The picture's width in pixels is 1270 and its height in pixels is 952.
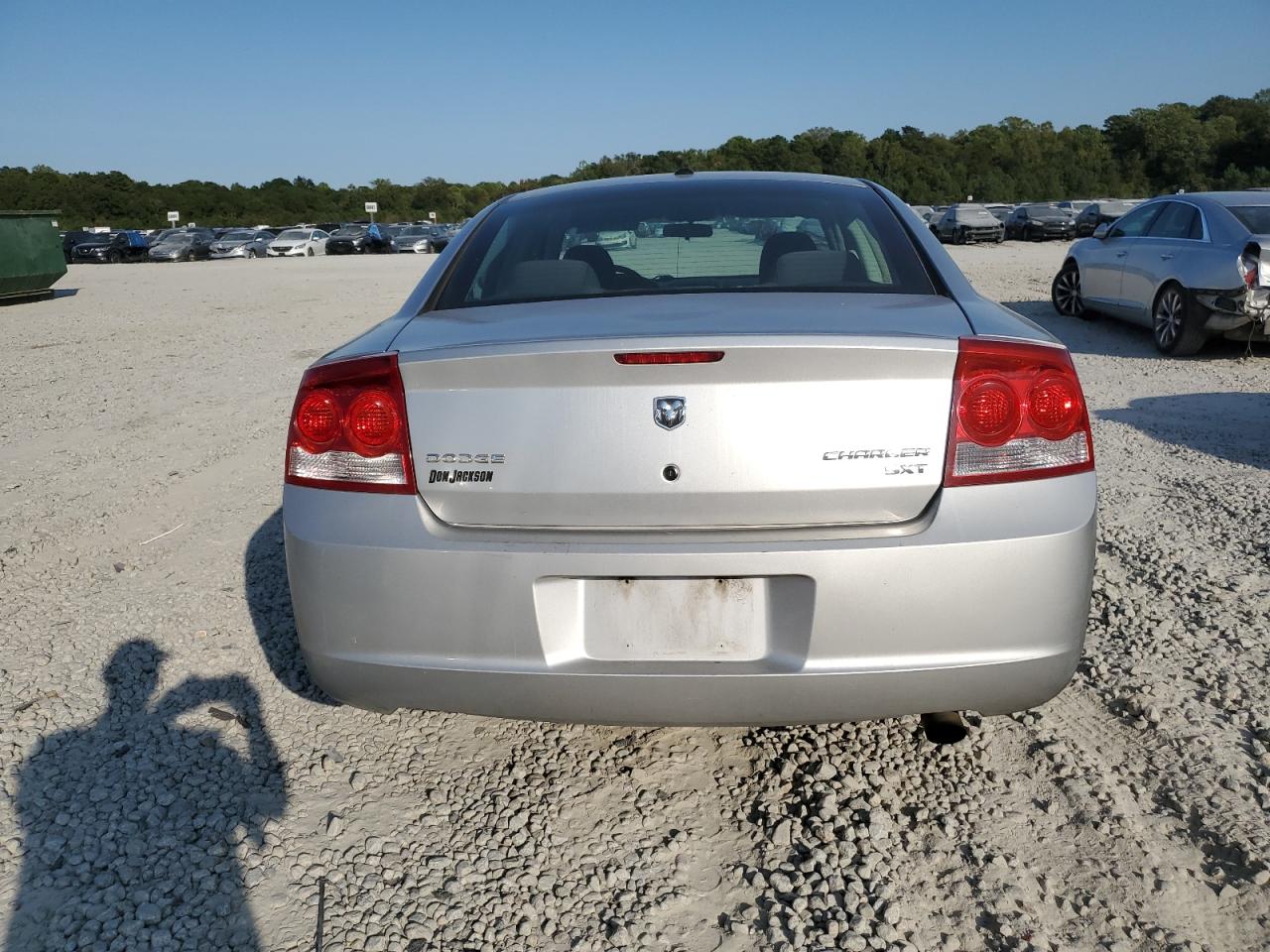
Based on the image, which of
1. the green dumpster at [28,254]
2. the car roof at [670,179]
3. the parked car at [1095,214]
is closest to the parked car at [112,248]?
the green dumpster at [28,254]

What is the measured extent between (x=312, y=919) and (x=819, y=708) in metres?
1.20

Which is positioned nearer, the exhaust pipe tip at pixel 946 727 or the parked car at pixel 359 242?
the exhaust pipe tip at pixel 946 727

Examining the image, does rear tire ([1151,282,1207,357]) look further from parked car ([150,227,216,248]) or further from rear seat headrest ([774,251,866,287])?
parked car ([150,227,216,248])

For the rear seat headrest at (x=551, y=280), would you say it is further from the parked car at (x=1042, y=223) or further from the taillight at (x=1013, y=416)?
the parked car at (x=1042, y=223)

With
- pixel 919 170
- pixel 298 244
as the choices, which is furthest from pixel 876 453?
pixel 919 170

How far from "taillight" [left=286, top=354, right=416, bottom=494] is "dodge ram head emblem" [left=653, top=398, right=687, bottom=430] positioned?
58 centimetres

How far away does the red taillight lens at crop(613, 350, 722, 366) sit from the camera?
81.4 inches

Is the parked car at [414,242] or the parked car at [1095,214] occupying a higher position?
the parked car at [1095,214]

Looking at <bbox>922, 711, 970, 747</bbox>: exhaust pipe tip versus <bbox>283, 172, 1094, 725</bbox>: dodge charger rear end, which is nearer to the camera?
<bbox>283, 172, 1094, 725</bbox>: dodge charger rear end

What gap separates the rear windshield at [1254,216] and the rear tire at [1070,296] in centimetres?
242

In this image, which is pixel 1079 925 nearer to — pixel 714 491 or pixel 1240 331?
pixel 714 491

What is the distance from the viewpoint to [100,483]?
18.3ft

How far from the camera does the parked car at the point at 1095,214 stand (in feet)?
109

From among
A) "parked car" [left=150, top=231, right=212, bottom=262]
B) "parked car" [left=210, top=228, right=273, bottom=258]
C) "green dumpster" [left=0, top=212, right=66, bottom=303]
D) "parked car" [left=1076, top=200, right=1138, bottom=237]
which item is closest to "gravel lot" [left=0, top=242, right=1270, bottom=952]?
"green dumpster" [left=0, top=212, right=66, bottom=303]
